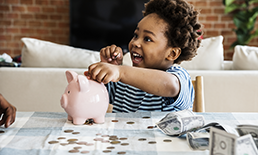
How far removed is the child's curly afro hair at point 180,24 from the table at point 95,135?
12.5 inches

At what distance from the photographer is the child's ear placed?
1.05m

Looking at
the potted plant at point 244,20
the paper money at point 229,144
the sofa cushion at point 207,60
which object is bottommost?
the paper money at point 229,144

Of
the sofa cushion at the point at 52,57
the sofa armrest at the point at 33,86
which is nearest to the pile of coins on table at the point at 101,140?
the sofa armrest at the point at 33,86

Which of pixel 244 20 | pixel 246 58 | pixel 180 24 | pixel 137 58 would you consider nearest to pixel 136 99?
pixel 137 58

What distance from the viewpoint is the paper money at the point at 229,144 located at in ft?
1.50

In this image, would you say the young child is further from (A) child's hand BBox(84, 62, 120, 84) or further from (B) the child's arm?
(A) child's hand BBox(84, 62, 120, 84)

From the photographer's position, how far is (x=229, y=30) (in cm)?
435

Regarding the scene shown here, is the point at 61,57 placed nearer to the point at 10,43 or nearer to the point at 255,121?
the point at 255,121

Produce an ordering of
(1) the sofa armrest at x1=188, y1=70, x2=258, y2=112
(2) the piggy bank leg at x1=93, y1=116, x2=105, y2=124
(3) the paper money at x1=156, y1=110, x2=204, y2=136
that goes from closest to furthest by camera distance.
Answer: (3) the paper money at x1=156, y1=110, x2=204, y2=136 < (2) the piggy bank leg at x1=93, y1=116, x2=105, y2=124 < (1) the sofa armrest at x1=188, y1=70, x2=258, y2=112

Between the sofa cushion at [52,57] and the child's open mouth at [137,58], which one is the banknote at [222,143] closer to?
the child's open mouth at [137,58]

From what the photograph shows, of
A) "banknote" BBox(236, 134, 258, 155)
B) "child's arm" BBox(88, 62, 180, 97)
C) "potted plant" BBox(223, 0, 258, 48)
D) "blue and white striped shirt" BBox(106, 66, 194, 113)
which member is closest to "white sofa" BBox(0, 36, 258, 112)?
"blue and white striped shirt" BBox(106, 66, 194, 113)

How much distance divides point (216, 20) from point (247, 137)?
13.6 ft

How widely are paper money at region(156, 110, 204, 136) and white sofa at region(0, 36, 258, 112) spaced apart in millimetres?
1129

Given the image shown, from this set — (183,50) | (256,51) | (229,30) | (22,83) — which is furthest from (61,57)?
(229,30)
